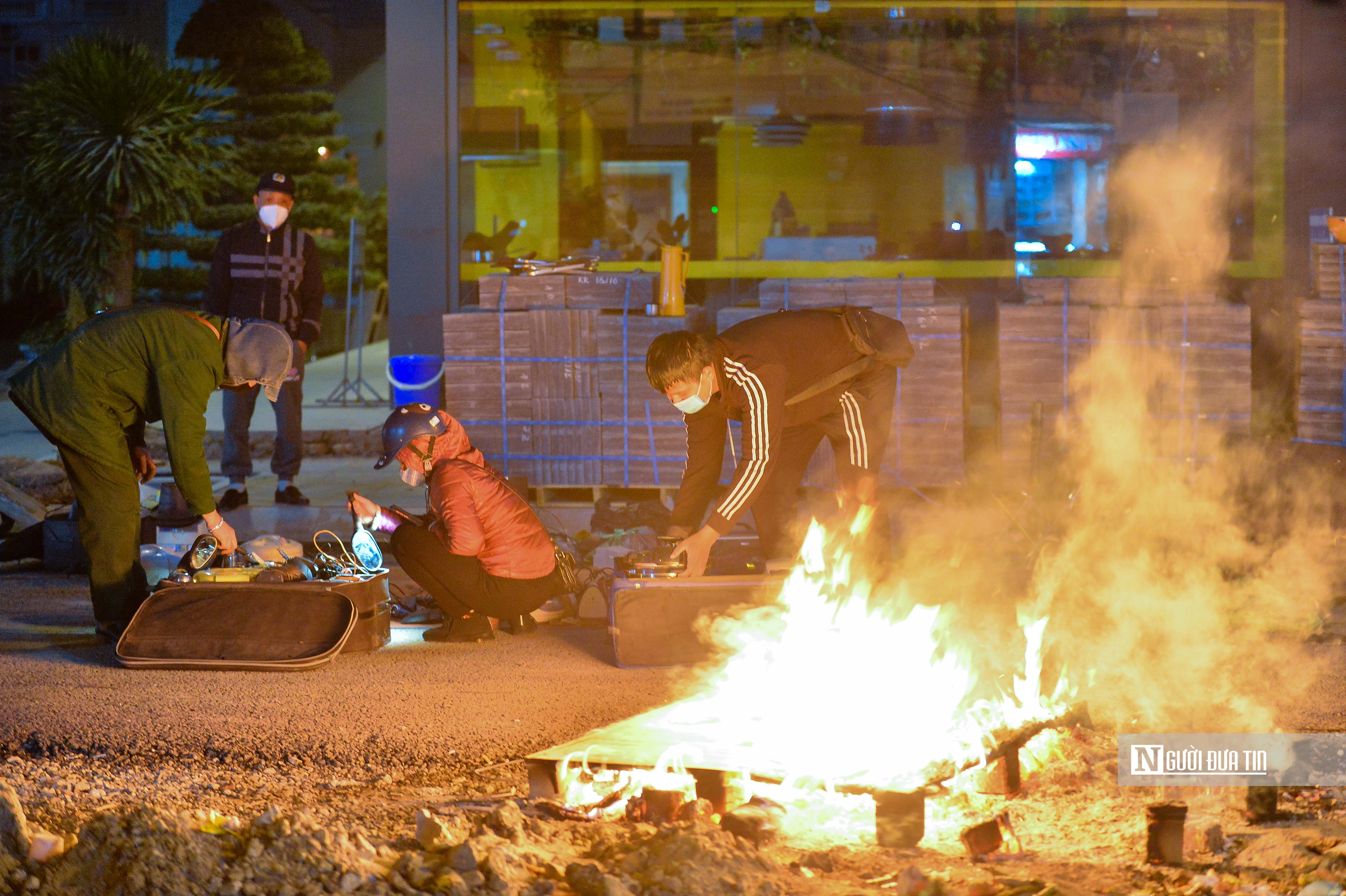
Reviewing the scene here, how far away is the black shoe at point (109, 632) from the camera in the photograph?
6242 mm

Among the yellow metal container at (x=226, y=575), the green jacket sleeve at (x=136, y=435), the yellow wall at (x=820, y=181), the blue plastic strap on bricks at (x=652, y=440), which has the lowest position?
the yellow metal container at (x=226, y=575)

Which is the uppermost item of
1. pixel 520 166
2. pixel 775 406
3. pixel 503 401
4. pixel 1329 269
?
pixel 520 166

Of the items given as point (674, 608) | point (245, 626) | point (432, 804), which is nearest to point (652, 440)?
point (674, 608)

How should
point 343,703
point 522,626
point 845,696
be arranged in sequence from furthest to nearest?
point 522,626 → point 343,703 → point 845,696

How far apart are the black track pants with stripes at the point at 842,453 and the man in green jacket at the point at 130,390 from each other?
7.92 feet

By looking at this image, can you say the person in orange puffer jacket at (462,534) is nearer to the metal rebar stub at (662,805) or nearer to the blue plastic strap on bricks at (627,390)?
the metal rebar stub at (662,805)

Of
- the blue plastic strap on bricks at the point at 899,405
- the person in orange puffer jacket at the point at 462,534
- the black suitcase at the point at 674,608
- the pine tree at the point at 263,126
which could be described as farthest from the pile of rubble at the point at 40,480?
the pine tree at the point at 263,126

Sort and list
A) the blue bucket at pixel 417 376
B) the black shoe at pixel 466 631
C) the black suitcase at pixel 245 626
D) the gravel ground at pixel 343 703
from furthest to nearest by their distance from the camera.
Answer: the blue bucket at pixel 417 376
the black shoe at pixel 466 631
the black suitcase at pixel 245 626
the gravel ground at pixel 343 703

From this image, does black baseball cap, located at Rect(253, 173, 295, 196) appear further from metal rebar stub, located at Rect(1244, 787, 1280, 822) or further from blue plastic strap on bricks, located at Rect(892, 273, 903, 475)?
metal rebar stub, located at Rect(1244, 787, 1280, 822)

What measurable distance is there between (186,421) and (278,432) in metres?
3.75

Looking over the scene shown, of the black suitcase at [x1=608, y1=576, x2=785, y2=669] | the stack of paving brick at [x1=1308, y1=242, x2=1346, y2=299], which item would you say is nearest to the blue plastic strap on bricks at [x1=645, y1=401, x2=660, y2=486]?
the black suitcase at [x1=608, y1=576, x2=785, y2=669]

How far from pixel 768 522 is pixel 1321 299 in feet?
15.7

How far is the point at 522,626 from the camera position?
655 centimetres

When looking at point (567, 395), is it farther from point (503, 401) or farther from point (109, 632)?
point (109, 632)
